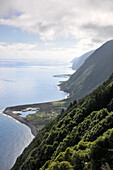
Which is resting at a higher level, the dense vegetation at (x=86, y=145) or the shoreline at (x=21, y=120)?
the dense vegetation at (x=86, y=145)

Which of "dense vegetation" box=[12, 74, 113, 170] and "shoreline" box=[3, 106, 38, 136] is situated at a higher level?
"dense vegetation" box=[12, 74, 113, 170]

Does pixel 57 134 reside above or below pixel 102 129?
below

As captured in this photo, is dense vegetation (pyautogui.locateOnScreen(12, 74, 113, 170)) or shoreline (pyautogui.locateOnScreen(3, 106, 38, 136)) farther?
shoreline (pyautogui.locateOnScreen(3, 106, 38, 136))

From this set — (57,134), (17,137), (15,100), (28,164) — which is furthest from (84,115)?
(15,100)

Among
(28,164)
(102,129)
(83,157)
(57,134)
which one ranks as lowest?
(28,164)

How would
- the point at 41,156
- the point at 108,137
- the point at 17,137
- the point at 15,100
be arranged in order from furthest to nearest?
the point at 15,100, the point at 17,137, the point at 41,156, the point at 108,137

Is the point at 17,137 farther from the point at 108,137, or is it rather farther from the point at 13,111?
the point at 108,137

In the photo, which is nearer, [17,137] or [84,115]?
[84,115]

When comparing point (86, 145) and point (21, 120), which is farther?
point (21, 120)

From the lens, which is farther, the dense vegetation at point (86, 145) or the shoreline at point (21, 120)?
the shoreline at point (21, 120)

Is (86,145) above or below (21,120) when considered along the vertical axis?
above

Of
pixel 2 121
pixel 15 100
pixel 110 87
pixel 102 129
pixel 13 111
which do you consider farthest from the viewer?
pixel 15 100
